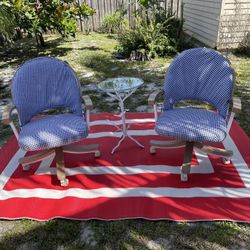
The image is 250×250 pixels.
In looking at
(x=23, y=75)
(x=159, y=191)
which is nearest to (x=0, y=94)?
(x=23, y=75)

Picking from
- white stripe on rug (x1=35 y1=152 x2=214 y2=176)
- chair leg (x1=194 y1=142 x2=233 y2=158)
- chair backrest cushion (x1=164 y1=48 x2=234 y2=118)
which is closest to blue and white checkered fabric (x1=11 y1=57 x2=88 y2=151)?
white stripe on rug (x1=35 y1=152 x2=214 y2=176)

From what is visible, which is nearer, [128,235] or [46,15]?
[128,235]

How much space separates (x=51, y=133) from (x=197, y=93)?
1.55 meters

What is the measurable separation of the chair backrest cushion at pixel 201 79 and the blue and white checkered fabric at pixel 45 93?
3.22ft

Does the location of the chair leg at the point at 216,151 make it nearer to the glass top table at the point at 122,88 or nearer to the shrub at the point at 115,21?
the glass top table at the point at 122,88

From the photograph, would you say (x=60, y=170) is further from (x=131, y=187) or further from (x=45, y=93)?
(x=45, y=93)

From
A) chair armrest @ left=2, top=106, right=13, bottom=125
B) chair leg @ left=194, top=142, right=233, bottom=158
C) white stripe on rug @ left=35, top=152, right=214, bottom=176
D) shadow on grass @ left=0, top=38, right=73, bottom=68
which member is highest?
chair armrest @ left=2, top=106, right=13, bottom=125

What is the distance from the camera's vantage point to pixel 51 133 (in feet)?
8.45

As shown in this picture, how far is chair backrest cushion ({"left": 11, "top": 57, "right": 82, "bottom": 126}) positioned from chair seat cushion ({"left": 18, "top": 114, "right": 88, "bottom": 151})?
0.81 ft

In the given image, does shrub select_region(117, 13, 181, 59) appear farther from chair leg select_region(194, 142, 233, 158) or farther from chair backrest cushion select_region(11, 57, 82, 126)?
chair leg select_region(194, 142, 233, 158)

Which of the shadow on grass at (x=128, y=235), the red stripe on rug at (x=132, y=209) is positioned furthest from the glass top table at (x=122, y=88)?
the shadow on grass at (x=128, y=235)

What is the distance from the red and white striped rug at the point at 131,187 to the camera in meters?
2.31

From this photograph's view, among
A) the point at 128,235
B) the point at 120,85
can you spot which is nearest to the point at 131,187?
the point at 128,235

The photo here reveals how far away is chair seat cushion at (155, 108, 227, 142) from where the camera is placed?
247cm
